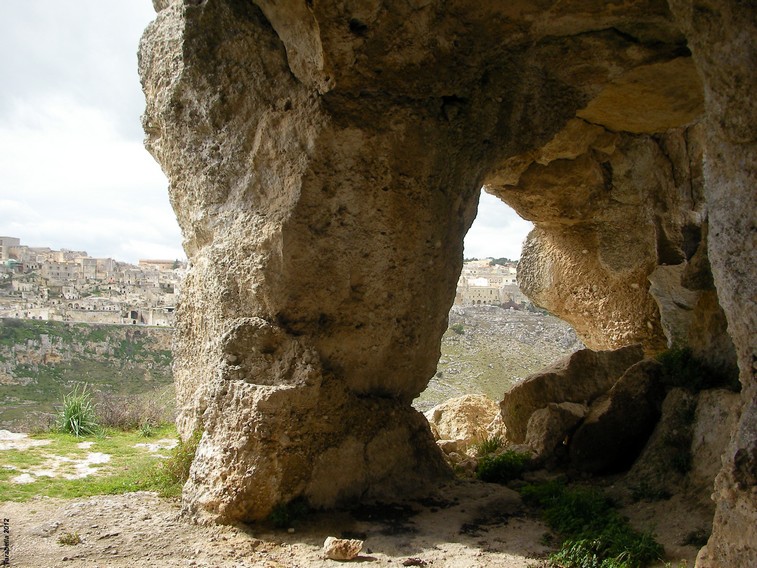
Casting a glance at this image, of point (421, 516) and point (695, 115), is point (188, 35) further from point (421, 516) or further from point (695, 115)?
point (695, 115)

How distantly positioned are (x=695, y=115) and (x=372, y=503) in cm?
589

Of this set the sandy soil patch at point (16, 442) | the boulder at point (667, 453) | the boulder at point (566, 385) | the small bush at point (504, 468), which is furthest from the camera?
the sandy soil patch at point (16, 442)

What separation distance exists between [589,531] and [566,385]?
2963 millimetres

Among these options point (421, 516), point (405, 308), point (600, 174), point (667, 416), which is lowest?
point (421, 516)

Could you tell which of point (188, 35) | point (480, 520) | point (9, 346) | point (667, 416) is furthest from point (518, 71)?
point (9, 346)

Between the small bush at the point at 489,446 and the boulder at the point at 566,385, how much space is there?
0.53 feet

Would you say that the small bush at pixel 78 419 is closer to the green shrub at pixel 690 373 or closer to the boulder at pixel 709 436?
the green shrub at pixel 690 373

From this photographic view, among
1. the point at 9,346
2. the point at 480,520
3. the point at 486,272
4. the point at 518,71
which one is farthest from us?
the point at 486,272

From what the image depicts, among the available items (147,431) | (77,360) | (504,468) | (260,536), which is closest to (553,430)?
(504,468)

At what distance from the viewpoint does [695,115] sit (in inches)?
297

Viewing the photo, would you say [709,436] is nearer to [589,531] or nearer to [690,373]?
[690,373]

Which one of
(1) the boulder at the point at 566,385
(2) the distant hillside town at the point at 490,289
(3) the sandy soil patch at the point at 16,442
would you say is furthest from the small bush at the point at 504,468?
(2) the distant hillside town at the point at 490,289

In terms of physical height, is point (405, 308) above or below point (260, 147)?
below

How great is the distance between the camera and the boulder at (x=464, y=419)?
8852 millimetres
